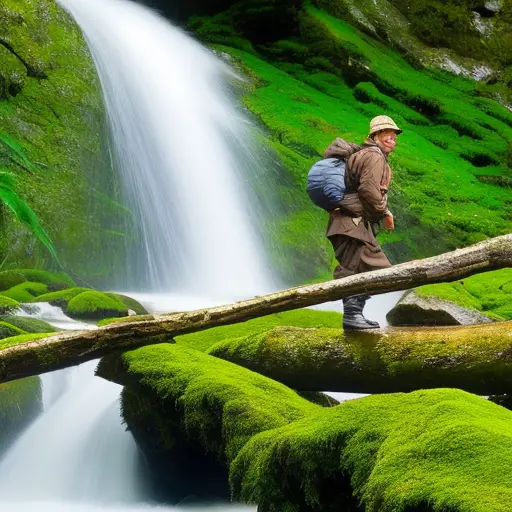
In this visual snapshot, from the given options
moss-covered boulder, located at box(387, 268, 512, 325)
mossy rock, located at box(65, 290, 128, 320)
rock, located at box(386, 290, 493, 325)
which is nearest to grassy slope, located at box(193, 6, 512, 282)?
moss-covered boulder, located at box(387, 268, 512, 325)

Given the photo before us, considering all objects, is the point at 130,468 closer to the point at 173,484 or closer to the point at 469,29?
the point at 173,484

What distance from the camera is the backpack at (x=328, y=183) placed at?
6035mm

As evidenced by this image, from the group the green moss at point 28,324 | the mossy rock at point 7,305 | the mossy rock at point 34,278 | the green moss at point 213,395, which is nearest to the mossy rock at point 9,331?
the green moss at point 28,324

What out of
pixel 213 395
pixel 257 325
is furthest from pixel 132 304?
pixel 213 395

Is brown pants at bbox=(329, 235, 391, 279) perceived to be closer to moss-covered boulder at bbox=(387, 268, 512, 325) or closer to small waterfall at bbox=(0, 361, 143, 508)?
small waterfall at bbox=(0, 361, 143, 508)

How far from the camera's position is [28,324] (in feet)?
28.4

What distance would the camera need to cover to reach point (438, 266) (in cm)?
579

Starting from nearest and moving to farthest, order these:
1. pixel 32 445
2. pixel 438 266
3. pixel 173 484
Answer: pixel 438 266 → pixel 173 484 → pixel 32 445

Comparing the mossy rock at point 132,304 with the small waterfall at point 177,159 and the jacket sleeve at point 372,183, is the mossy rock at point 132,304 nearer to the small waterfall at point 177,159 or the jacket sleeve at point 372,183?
the small waterfall at point 177,159

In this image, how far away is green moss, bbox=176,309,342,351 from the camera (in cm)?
770

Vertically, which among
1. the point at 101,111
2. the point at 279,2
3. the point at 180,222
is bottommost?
the point at 180,222

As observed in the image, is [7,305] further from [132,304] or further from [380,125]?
[380,125]

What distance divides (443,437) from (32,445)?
4.55 meters

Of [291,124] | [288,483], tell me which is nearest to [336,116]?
[291,124]
